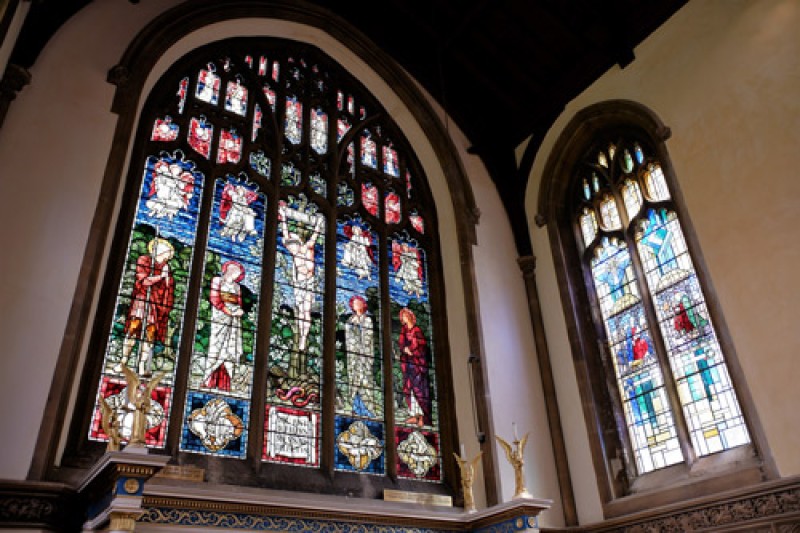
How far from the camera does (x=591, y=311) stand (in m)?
8.93

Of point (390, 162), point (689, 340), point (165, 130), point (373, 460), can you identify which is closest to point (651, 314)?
point (689, 340)

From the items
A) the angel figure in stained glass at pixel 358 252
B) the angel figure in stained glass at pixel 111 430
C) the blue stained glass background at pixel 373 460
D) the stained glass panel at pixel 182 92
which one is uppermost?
the stained glass panel at pixel 182 92

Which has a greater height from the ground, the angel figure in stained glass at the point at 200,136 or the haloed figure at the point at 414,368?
the angel figure in stained glass at the point at 200,136

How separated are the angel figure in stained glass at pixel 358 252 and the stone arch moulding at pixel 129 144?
4.12ft

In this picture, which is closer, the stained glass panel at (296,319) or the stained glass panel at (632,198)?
the stained glass panel at (296,319)

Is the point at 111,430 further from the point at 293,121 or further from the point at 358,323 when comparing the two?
the point at 293,121

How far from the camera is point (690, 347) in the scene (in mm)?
7520

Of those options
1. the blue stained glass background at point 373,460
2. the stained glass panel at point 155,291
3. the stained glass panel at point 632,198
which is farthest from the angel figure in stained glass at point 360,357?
the stained glass panel at point 632,198

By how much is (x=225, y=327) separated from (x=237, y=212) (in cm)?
152

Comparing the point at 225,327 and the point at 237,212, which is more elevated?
the point at 237,212

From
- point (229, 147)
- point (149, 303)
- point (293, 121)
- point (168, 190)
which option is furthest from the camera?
point (293, 121)

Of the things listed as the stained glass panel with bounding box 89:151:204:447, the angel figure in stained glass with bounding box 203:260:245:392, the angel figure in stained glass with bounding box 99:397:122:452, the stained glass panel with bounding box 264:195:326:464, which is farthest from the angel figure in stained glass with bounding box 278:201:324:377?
the angel figure in stained glass with bounding box 99:397:122:452

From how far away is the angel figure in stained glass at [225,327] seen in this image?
6969mm

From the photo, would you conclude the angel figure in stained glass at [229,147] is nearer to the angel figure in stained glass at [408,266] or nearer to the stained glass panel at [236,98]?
the stained glass panel at [236,98]
